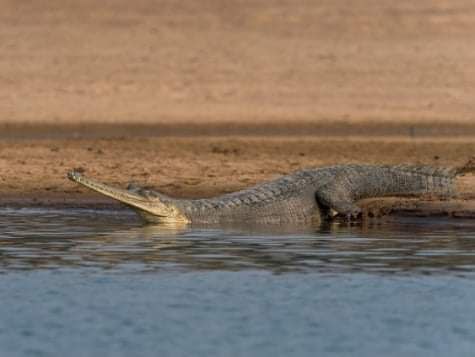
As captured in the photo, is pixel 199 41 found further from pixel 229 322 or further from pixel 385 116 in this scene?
pixel 229 322

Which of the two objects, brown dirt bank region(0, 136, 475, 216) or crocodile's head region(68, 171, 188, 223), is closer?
crocodile's head region(68, 171, 188, 223)

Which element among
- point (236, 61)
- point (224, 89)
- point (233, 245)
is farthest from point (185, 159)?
point (236, 61)

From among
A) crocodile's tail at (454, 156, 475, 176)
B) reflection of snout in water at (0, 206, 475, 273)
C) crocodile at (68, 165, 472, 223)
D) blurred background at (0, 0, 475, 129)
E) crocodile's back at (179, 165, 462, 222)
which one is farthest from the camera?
blurred background at (0, 0, 475, 129)

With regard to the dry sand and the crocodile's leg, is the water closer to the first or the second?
the crocodile's leg

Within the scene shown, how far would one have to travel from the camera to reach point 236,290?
31.2 ft

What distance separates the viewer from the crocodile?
42.3 ft

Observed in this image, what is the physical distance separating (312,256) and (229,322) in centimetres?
246

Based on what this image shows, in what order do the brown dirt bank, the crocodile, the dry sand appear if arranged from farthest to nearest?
the dry sand → the brown dirt bank → the crocodile

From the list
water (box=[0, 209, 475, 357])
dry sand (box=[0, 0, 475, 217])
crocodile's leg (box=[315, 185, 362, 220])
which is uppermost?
dry sand (box=[0, 0, 475, 217])

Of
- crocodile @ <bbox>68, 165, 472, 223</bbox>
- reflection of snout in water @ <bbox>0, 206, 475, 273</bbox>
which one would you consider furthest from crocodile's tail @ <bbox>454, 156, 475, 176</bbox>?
reflection of snout in water @ <bbox>0, 206, 475, 273</bbox>

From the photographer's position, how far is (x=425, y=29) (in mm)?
25562

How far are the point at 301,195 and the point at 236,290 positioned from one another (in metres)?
4.05

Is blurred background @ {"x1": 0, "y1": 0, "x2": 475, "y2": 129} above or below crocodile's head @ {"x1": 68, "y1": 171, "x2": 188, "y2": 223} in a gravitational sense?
above

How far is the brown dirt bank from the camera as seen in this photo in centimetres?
1512
